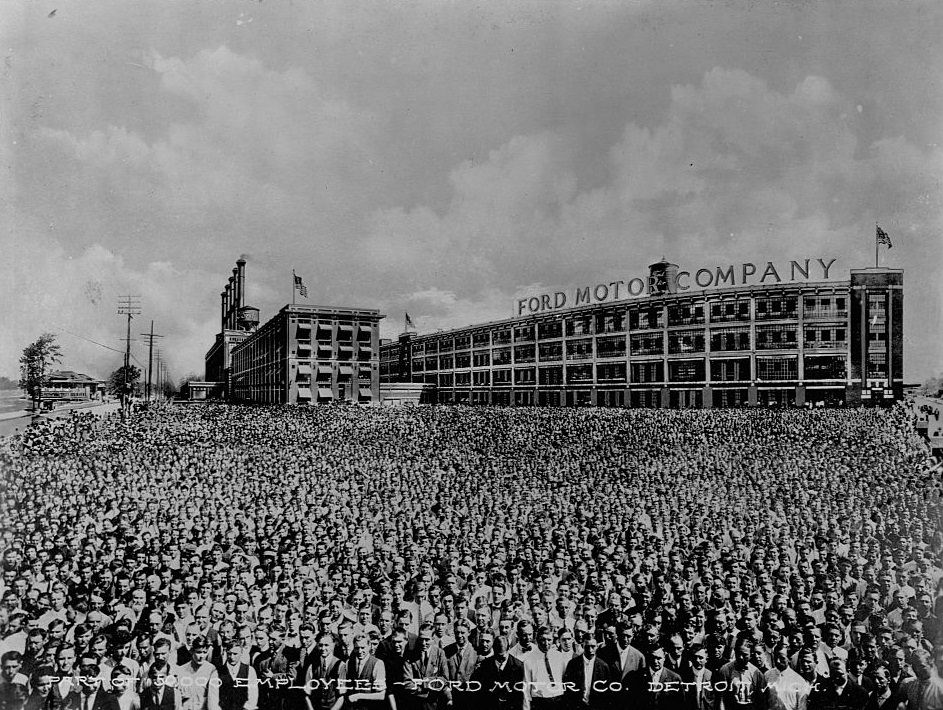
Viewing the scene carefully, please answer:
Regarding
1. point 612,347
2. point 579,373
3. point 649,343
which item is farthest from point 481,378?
point 649,343

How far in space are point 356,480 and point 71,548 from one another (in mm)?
4803

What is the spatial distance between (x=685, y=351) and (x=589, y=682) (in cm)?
764

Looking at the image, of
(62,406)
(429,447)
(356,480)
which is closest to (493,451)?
(429,447)

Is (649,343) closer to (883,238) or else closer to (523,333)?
(523,333)

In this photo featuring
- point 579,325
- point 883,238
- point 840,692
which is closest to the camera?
point 840,692

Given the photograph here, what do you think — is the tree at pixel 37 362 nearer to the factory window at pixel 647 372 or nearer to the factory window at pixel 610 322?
the factory window at pixel 610 322

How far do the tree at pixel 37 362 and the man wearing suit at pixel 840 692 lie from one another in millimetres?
Result: 11762

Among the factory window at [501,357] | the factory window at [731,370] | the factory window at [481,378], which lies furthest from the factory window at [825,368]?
the factory window at [481,378]

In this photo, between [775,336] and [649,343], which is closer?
[775,336]

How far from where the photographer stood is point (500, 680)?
245 inches

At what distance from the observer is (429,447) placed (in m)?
11.7

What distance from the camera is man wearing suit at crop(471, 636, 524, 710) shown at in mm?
6203

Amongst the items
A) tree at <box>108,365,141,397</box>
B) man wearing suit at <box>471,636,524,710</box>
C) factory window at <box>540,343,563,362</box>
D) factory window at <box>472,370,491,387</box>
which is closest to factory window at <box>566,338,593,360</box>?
factory window at <box>540,343,563,362</box>

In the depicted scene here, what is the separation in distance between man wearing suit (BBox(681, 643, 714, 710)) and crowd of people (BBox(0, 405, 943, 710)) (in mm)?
30
